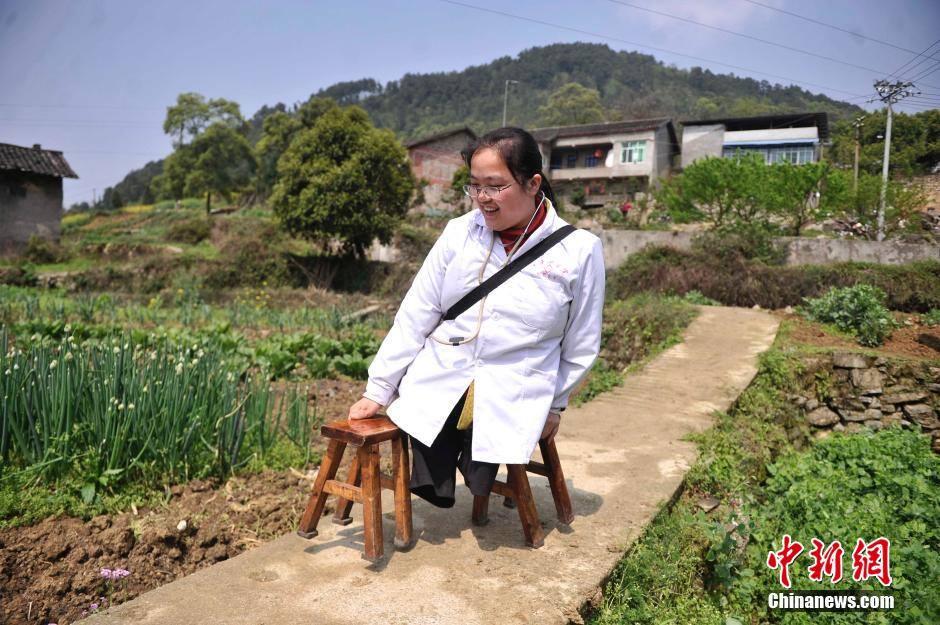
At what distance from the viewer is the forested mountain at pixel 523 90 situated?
6838 cm

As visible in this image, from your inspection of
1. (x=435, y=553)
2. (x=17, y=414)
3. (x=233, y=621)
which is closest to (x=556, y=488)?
(x=435, y=553)

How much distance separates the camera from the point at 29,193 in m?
21.7

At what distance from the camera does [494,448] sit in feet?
7.85

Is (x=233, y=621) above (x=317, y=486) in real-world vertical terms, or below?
below

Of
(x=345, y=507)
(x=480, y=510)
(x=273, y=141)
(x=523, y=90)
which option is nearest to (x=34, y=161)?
(x=273, y=141)

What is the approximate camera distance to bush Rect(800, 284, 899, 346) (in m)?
7.57

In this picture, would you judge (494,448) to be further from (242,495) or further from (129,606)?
(242,495)

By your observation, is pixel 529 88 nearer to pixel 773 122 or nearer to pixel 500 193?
pixel 773 122

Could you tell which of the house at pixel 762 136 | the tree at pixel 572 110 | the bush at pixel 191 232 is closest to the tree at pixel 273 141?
the bush at pixel 191 232

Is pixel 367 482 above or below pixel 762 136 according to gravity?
below

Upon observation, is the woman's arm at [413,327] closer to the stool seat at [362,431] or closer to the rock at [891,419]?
the stool seat at [362,431]

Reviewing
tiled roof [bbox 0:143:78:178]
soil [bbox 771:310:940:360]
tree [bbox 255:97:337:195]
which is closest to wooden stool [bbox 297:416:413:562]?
soil [bbox 771:310:940:360]

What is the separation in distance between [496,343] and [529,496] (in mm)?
690

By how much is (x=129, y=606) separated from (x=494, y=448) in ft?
4.36
